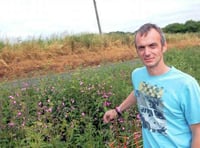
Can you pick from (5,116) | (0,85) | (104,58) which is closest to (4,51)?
(104,58)

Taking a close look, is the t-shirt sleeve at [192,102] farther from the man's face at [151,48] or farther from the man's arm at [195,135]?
the man's face at [151,48]

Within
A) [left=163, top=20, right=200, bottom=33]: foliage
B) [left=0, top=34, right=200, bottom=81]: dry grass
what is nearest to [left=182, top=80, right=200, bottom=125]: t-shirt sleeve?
[left=0, top=34, right=200, bottom=81]: dry grass

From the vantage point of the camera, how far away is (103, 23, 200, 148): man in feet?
8.24

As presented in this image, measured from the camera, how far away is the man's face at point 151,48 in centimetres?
260

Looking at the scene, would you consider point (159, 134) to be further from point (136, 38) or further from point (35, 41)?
point (35, 41)

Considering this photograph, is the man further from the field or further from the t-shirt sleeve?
the field

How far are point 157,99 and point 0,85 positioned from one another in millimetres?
3630

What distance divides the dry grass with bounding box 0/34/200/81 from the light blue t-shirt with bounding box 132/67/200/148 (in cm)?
1077

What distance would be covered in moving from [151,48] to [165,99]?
1.01 ft

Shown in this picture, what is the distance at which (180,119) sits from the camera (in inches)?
102

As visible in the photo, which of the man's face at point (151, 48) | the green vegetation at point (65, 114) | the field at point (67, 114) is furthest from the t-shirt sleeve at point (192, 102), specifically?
the green vegetation at point (65, 114)

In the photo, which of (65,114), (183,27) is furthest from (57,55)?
(183,27)

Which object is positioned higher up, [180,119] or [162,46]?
[162,46]

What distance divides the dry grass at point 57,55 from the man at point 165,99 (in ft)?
35.5
